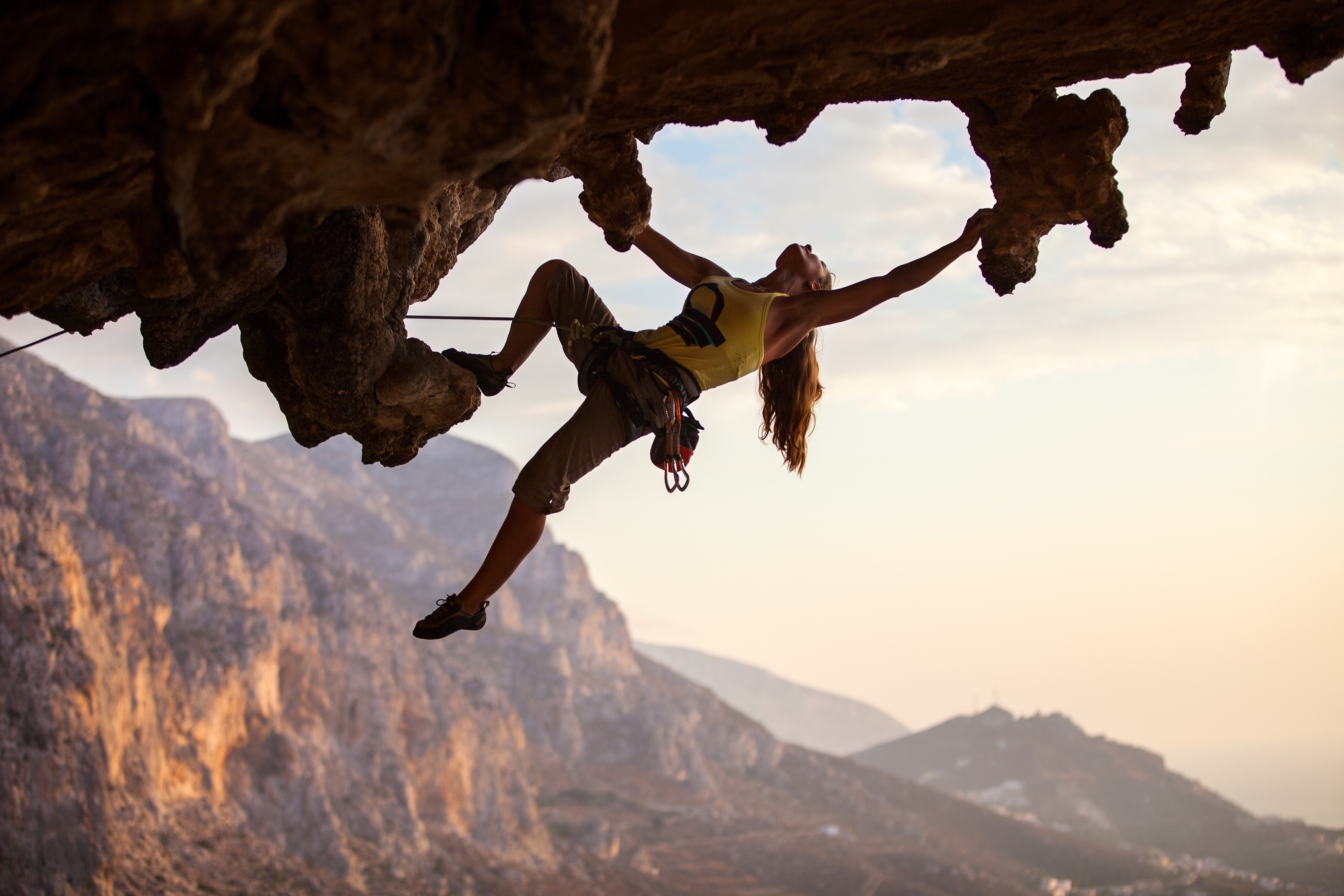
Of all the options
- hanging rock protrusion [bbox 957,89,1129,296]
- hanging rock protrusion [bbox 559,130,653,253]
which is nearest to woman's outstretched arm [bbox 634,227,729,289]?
hanging rock protrusion [bbox 559,130,653,253]

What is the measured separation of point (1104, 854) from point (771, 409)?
66361mm

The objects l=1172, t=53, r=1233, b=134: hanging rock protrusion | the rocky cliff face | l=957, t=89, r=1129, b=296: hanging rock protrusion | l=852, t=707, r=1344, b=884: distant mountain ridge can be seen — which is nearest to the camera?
l=1172, t=53, r=1233, b=134: hanging rock protrusion

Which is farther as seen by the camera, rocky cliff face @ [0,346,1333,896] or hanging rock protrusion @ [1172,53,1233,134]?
rocky cliff face @ [0,346,1333,896]

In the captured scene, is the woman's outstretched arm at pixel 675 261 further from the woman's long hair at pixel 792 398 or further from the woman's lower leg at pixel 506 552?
the woman's lower leg at pixel 506 552

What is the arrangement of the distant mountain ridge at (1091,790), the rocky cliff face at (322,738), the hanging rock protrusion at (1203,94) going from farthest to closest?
the distant mountain ridge at (1091,790) → the rocky cliff face at (322,738) → the hanging rock protrusion at (1203,94)

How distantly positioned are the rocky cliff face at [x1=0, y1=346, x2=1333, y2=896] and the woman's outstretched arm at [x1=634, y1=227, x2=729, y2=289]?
2048cm

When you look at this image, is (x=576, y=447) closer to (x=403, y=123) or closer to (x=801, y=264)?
(x=801, y=264)

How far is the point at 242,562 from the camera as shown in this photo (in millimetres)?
45094

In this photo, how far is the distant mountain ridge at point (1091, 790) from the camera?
7138cm

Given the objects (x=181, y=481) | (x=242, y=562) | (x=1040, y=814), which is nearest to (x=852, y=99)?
(x=242, y=562)

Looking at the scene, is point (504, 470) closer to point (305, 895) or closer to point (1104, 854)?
point (1104, 854)

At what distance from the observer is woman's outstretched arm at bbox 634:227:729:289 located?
20.8 feet

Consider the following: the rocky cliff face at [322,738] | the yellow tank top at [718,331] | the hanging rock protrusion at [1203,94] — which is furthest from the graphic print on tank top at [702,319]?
the rocky cliff face at [322,738]

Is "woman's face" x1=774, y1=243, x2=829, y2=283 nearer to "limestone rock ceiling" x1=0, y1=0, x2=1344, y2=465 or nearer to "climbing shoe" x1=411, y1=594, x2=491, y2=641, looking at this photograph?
"limestone rock ceiling" x1=0, y1=0, x2=1344, y2=465
